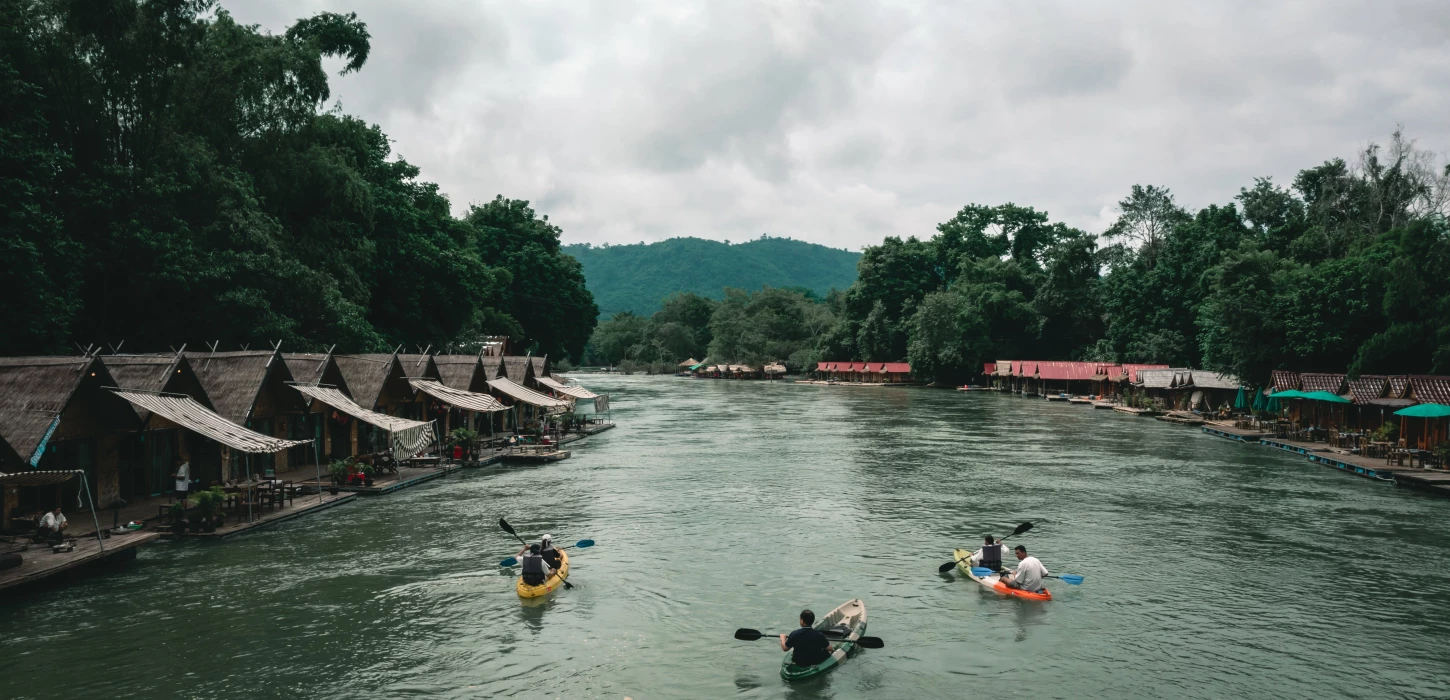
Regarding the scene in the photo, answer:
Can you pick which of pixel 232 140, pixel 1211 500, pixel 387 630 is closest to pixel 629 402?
pixel 232 140

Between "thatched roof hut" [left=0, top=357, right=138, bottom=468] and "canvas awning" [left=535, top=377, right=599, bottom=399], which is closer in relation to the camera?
"thatched roof hut" [left=0, top=357, right=138, bottom=468]

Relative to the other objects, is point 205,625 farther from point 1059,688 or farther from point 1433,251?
point 1433,251

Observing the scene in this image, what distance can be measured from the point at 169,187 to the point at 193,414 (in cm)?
1453

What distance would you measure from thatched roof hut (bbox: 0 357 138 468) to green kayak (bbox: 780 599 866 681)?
15506 millimetres

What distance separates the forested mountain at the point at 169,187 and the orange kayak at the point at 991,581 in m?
27.3

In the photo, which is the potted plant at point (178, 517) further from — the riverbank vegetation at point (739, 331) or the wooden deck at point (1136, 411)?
the riverbank vegetation at point (739, 331)

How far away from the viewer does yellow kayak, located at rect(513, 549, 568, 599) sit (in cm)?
1773

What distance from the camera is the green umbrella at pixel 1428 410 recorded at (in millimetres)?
31375

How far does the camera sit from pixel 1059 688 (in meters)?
13.6

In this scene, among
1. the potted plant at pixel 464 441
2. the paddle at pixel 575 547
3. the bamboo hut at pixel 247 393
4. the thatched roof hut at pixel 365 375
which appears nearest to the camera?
the paddle at pixel 575 547

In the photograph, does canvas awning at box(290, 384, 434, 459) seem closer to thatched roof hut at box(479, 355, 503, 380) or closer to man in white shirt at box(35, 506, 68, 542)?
man in white shirt at box(35, 506, 68, 542)

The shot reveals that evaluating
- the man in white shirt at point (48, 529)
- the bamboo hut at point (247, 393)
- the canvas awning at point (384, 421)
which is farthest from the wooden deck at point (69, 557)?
the canvas awning at point (384, 421)

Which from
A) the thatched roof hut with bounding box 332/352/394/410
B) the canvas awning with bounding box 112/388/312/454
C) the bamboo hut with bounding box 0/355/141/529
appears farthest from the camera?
the thatched roof hut with bounding box 332/352/394/410

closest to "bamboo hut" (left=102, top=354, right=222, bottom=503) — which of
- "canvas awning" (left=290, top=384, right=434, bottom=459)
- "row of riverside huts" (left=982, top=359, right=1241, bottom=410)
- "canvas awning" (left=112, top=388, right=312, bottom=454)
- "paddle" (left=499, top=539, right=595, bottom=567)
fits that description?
"canvas awning" (left=112, top=388, right=312, bottom=454)
